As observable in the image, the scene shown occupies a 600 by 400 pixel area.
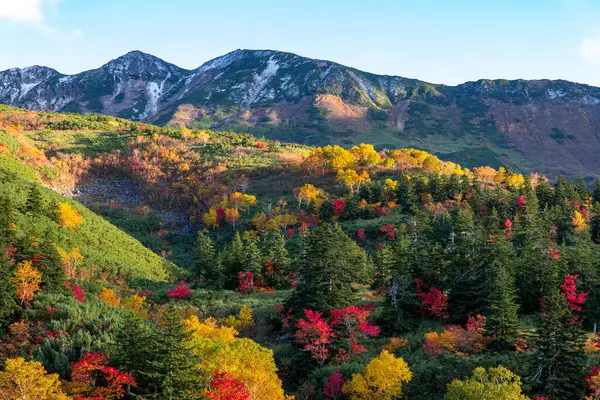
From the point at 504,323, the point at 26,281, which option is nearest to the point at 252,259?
the point at 26,281

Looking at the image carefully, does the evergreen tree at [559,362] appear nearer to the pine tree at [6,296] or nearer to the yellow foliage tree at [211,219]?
the pine tree at [6,296]

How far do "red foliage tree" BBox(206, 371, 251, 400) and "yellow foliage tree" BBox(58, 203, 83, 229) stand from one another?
50.6 meters

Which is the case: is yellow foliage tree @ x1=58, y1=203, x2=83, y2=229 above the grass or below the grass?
below

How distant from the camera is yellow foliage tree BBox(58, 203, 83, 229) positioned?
2479 inches

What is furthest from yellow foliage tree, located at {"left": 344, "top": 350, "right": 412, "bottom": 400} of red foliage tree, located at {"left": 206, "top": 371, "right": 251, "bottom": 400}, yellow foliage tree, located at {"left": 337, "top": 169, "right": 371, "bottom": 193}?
yellow foliage tree, located at {"left": 337, "top": 169, "right": 371, "bottom": 193}

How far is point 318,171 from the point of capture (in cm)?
11975

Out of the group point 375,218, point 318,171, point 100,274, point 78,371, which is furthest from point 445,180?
point 78,371

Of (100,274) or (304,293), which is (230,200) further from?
(304,293)

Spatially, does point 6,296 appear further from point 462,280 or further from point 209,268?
point 462,280

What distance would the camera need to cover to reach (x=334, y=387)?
2931 centimetres

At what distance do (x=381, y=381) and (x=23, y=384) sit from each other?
64.1ft

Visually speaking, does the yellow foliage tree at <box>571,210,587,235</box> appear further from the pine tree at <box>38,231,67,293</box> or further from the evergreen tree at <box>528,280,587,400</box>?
the pine tree at <box>38,231,67,293</box>

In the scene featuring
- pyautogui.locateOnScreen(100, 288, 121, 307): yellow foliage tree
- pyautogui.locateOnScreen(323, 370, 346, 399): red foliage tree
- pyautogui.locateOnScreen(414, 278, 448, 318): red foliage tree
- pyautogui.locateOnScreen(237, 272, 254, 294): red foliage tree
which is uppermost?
pyautogui.locateOnScreen(414, 278, 448, 318): red foliage tree

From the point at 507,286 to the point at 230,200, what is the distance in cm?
7875
